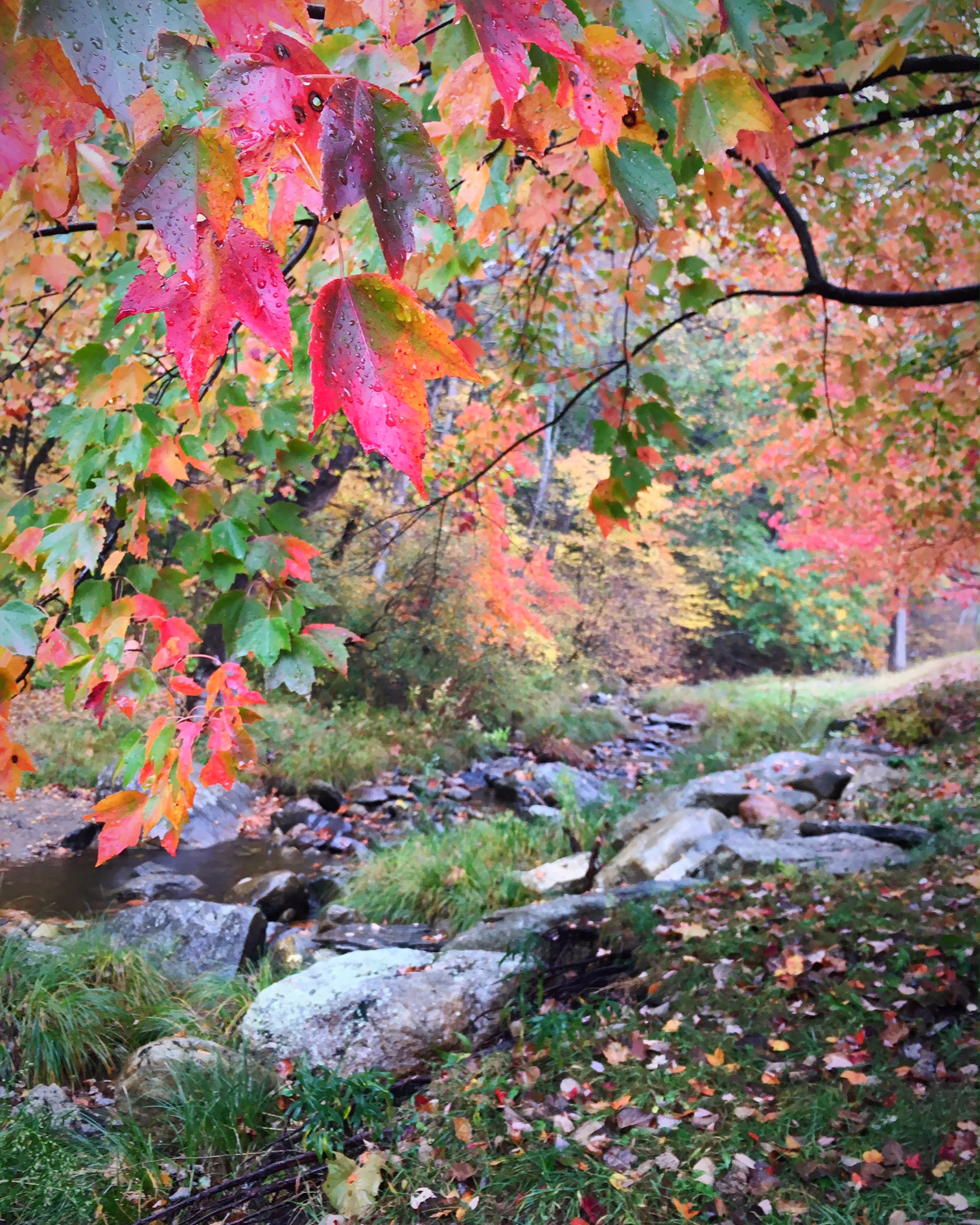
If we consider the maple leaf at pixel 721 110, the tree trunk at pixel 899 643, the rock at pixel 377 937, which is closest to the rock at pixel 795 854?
the rock at pixel 377 937

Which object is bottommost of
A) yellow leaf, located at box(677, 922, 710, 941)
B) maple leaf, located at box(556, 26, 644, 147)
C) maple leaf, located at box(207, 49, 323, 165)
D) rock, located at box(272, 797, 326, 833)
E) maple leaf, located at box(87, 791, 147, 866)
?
rock, located at box(272, 797, 326, 833)

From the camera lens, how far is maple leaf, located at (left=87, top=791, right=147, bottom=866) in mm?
1483

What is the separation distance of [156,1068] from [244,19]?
3.42 metres

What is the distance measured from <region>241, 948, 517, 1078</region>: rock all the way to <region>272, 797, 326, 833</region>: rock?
4768 mm

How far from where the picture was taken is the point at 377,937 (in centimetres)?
539

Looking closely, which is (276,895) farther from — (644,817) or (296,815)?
(644,817)

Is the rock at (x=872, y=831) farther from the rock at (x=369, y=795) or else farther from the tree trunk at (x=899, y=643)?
the tree trunk at (x=899, y=643)

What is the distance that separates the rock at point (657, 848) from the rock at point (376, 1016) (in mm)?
2221

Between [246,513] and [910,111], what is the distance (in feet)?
8.94

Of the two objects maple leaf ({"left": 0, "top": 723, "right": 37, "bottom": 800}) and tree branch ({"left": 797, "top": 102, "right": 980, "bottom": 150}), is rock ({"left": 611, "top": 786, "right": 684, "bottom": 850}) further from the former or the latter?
maple leaf ({"left": 0, "top": 723, "right": 37, "bottom": 800})

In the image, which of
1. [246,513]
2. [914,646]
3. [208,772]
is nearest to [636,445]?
[246,513]

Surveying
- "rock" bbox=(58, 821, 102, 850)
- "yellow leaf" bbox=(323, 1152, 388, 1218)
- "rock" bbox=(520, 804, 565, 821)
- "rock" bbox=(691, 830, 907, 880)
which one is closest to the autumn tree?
"yellow leaf" bbox=(323, 1152, 388, 1218)

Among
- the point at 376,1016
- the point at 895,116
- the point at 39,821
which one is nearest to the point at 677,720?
the point at 39,821

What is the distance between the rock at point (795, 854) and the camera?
4.56m
